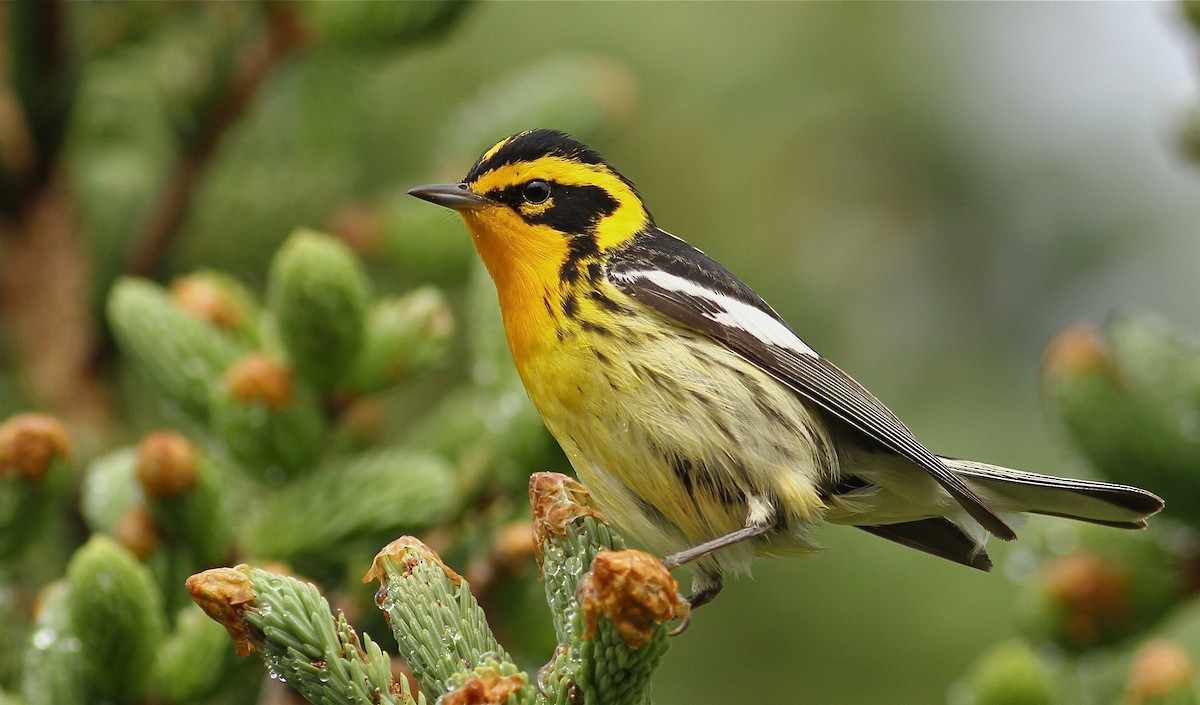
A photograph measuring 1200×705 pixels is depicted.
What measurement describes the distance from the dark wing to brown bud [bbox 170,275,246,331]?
104cm

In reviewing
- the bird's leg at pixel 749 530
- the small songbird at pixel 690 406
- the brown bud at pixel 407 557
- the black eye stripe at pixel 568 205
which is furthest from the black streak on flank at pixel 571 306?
the brown bud at pixel 407 557

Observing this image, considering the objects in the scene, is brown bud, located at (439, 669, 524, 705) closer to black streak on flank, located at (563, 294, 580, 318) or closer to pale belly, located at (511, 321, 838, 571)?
pale belly, located at (511, 321, 838, 571)

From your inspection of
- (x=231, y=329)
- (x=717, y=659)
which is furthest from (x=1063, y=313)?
(x=231, y=329)

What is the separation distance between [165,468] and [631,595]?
1255 millimetres

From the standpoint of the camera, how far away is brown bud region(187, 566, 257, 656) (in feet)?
5.74

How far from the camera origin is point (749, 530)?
9.18 ft

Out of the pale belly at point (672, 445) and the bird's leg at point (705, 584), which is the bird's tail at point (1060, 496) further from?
the bird's leg at point (705, 584)

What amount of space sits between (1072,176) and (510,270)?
4.13 m

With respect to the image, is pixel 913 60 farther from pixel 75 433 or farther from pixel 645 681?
pixel 645 681

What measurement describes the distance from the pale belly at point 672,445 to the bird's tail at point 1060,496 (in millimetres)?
551

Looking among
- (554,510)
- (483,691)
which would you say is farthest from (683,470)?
(483,691)

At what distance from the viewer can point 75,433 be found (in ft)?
11.7

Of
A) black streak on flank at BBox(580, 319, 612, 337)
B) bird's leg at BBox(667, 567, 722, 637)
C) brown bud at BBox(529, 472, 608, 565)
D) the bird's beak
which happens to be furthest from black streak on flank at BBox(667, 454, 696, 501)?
the bird's beak

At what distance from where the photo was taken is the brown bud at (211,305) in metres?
3.14
